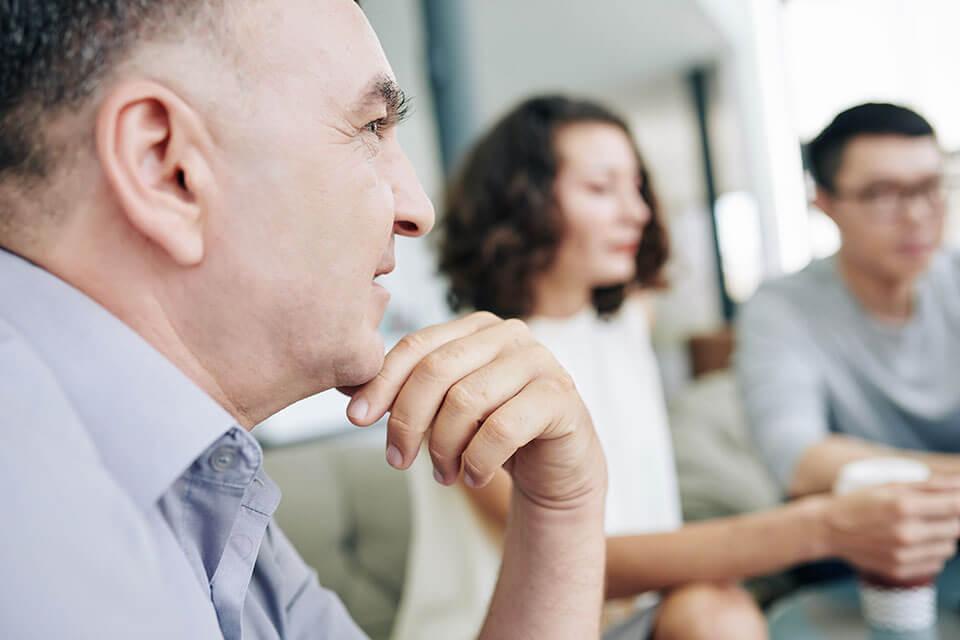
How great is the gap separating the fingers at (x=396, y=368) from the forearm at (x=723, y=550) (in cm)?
47

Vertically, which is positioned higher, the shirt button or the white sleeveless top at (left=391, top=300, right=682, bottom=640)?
the shirt button

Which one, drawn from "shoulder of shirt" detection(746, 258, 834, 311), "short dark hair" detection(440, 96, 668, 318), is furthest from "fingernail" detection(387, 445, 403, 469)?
"shoulder of shirt" detection(746, 258, 834, 311)

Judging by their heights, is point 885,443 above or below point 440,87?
below

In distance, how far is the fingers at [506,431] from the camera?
0.58 metres

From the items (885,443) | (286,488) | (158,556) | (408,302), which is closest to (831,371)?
(885,443)

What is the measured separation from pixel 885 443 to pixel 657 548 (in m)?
0.79

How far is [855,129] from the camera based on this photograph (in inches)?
61.2

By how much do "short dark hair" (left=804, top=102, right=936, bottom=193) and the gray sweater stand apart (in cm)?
26

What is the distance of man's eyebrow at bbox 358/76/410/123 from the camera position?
56cm

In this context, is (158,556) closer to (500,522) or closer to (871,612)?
(500,522)

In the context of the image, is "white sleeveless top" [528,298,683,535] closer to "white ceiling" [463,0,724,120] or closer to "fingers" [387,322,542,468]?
"fingers" [387,322,542,468]

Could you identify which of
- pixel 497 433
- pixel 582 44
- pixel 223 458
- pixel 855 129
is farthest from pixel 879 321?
pixel 582 44

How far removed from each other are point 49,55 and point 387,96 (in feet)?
0.74

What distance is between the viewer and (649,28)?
4.98 meters
